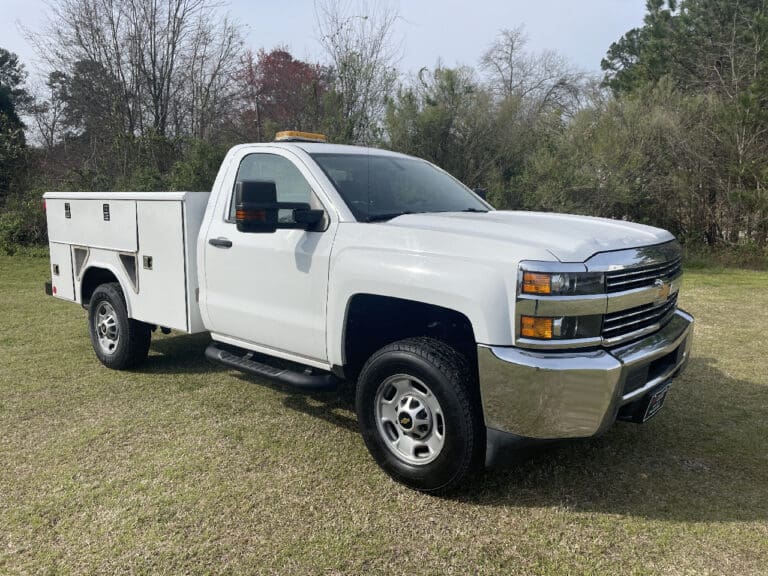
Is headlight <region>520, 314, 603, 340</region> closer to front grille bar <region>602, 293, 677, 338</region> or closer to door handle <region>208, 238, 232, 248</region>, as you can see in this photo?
front grille bar <region>602, 293, 677, 338</region>

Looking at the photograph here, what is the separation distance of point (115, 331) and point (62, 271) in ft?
3.29

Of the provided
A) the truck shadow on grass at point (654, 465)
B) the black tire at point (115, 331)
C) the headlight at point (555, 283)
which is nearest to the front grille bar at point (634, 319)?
the headlight at point (555, 283)

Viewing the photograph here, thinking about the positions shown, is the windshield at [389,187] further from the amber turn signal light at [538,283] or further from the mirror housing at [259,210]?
the amber turn signal light at [538,283]

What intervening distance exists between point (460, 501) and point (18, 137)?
56.7ft

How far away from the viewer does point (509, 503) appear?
3.26m

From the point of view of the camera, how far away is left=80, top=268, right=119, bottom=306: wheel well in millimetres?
5629

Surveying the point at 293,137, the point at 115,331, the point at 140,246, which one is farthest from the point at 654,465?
the point at 115,331

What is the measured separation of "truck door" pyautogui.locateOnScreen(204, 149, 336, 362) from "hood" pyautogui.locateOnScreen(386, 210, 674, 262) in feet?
2.10

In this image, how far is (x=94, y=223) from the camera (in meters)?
5.34

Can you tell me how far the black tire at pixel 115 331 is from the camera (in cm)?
525

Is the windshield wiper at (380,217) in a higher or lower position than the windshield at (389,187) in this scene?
lower

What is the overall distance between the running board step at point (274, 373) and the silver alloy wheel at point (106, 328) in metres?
1.42

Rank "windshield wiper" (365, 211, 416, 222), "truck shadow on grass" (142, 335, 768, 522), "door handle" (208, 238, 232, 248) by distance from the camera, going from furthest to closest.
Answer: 1. "door handle" (208, 238, 232, 248)
2. "windshield wiper" (365, 211, 416, 222)
3. "truck shadow on grass" (142, 335, 768, 522)

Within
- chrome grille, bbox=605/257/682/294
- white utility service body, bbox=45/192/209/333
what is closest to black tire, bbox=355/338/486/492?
chrome grille, bbox=605/257/682/294
